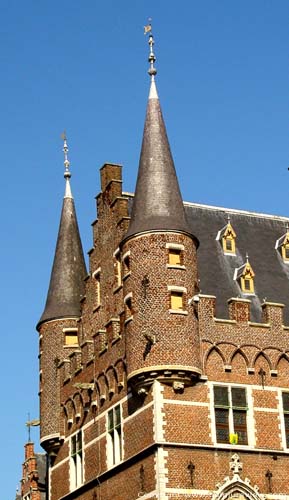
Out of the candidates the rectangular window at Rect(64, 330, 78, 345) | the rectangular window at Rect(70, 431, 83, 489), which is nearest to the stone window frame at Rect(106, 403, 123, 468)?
the rectangular window at Rect(70, 431, 83, 489)

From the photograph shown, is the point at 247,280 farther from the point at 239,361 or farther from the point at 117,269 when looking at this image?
the point at 117,269

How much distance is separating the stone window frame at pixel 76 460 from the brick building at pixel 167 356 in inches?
2.9

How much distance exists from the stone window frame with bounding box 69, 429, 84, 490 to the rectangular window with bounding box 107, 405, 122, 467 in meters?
2.48

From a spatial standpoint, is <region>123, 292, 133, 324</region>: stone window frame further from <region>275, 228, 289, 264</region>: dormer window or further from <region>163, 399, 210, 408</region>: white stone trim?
<region>275, 228, 289, 264</region>: dormer window

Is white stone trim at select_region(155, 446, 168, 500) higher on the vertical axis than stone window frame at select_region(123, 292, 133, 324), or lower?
lower

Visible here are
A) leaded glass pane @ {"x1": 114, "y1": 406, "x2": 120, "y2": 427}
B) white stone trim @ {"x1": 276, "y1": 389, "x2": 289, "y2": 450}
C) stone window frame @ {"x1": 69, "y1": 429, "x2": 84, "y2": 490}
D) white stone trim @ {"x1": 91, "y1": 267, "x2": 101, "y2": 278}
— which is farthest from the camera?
white stone trim @ {"x1": 91, "y1": 267, "x2": 101, "y2": 278}

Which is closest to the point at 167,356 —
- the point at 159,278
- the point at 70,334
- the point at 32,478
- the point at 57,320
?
the point at 159,278

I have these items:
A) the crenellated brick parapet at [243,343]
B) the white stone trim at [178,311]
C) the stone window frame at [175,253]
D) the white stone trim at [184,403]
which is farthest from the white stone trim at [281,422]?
the stone window frame at [175,253]

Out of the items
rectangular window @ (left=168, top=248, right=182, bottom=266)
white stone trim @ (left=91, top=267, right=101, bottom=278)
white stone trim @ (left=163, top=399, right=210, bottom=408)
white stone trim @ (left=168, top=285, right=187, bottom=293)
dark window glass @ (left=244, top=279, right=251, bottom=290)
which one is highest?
white stone trim @ (left=91, top=267, right=101, bottom=278)

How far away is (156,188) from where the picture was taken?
129ft

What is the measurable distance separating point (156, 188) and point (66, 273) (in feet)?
28.0

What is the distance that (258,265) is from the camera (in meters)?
43.5

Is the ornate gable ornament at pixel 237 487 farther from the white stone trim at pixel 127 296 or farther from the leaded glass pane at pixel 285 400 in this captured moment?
the white stone trim at pixel 127 296

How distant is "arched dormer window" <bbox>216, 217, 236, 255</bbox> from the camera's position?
43.5m
